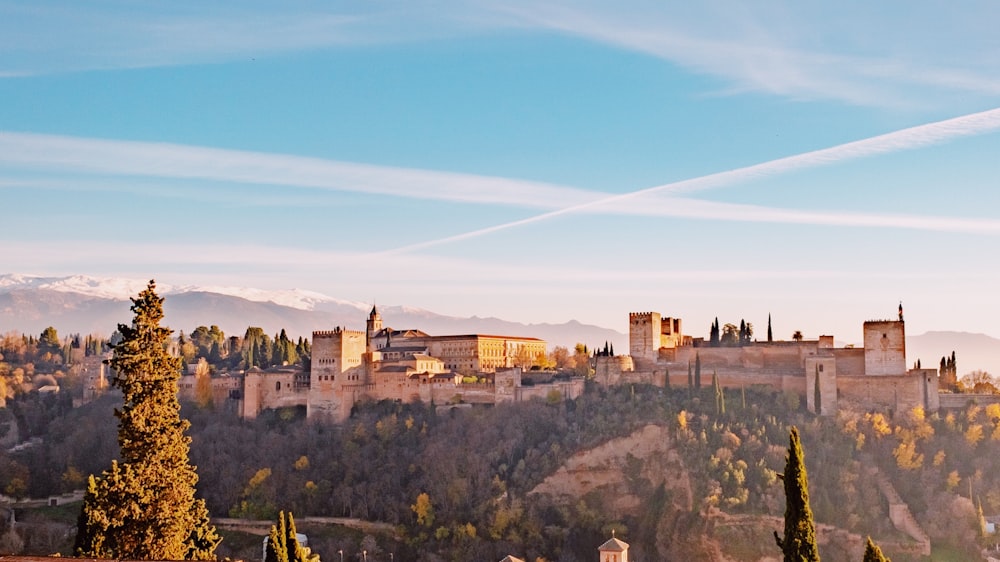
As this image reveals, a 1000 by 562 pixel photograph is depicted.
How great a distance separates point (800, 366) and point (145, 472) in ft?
133

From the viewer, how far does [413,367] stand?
59.0 meters

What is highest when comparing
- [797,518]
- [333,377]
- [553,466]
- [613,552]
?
[333,377]

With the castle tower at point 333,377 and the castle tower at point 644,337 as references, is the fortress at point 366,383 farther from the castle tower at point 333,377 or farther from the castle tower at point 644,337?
the castle tower at point 644,337

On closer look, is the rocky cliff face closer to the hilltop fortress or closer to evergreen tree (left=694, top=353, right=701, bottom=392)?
evergreen tree (left=694, top=353, right=701, bottom=392)

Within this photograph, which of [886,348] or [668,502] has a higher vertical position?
[886,348]

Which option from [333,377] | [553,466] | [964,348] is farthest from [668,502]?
[964,348]

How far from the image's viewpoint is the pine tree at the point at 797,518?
22688 millimetres

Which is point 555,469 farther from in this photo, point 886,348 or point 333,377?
point 886,348

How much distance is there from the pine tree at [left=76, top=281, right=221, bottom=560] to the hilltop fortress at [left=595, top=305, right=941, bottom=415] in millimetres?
37676

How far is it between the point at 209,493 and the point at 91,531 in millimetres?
38371

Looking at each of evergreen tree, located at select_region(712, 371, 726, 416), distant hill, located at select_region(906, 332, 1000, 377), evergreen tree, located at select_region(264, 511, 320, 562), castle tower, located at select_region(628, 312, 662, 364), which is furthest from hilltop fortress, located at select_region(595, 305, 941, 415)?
distant hill, located at select_region(906, 332, 1000, 377)

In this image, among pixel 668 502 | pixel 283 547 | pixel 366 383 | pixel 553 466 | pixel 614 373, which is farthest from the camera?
pixel 366 383

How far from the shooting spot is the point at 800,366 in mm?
53438

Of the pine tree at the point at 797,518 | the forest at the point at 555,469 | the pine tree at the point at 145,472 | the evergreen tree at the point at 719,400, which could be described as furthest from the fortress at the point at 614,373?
the pine tree at the point at 145,472
